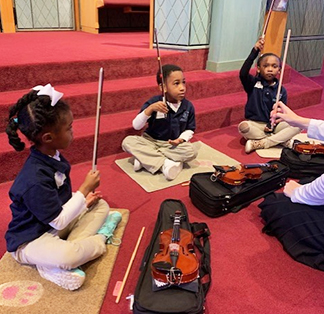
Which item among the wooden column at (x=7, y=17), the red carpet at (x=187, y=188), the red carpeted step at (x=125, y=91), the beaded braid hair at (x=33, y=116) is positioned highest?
the wooden column at (x=7, y=17)

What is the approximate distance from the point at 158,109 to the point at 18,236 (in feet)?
3.52

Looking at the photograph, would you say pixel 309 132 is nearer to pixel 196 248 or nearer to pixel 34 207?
pixel 196 248

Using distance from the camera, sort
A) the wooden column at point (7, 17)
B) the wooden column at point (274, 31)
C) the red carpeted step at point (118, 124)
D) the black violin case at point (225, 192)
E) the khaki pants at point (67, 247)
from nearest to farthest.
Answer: the khaki pants at point (67, 247) < the black violin case at point (225, 192) < the red carpeted step at point (118, 124) < the wooden column at point (274, 31) < the wooden column at point (7, 17)


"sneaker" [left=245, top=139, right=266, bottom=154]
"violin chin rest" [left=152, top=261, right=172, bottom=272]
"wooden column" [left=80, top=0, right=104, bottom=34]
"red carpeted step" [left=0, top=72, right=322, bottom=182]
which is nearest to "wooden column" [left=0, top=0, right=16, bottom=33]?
"wooden column" [left=80, top=0, right=104, bottom=34]

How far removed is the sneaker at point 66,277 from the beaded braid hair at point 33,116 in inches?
18.2

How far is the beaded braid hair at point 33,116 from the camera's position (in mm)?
1151

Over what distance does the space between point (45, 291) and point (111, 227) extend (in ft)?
1.33

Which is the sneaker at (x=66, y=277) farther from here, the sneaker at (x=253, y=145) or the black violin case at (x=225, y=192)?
the sneaker at (x=253, y=145)

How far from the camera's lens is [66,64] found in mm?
2629

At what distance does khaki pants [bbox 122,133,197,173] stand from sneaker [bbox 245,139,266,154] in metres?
0.50

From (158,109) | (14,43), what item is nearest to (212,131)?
(158,109)

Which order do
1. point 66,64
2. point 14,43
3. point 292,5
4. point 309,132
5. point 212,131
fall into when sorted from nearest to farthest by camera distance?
point 309,132 < point 66,64 < point 212,131 < point 14,43 < point 292,5

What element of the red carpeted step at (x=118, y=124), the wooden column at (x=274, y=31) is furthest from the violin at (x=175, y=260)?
the wooden column at (x=274, y=31)

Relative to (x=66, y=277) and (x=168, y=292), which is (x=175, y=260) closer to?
(x=168, y=292)
